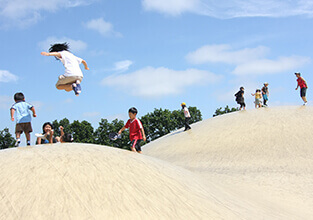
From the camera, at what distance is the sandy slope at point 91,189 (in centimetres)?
512

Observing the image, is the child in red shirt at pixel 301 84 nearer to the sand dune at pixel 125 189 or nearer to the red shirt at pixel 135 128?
the sand dune at pixel 125 189

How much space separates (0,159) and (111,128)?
4599cm

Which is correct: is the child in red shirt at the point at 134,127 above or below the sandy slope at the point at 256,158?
above

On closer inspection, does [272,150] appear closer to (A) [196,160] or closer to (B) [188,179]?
(A) [196,160]

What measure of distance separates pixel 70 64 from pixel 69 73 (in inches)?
11.5

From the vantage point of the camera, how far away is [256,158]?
15.5 m

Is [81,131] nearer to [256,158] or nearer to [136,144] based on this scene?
[256,158]

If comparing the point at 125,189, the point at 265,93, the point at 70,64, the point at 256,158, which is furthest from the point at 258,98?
the point at 125,189

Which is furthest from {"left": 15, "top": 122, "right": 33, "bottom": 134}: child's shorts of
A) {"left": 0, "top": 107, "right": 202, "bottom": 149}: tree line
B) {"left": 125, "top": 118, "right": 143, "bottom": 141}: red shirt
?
{"left": 0, "top": 107, "right": 202, "bottom": 149}: tree line

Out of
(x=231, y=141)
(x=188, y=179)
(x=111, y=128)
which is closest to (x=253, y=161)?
(x=231, y=141)

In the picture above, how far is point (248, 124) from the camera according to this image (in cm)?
1969

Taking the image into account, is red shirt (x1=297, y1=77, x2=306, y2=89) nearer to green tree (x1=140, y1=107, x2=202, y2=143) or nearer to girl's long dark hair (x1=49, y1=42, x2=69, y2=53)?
girl's long dark hair (x1=49, y1=42, x2=69, y2=53)

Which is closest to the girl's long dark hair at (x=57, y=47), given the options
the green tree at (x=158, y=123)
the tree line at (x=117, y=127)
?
the tree line at (x=117, y=127)

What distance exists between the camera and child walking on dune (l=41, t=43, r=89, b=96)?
29.2 ft
